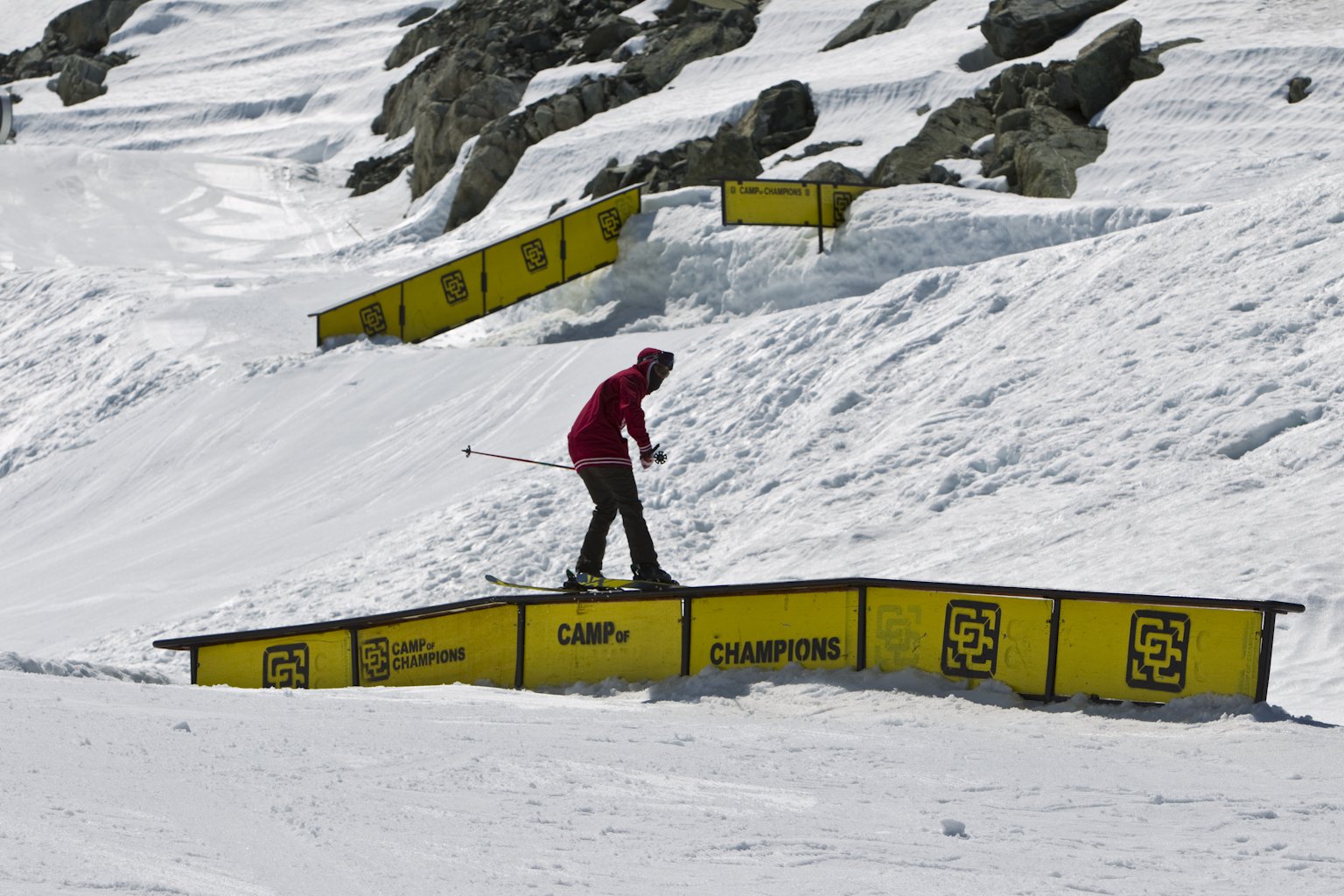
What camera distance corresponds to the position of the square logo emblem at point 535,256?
2453 cm

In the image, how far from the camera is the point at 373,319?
24359mm

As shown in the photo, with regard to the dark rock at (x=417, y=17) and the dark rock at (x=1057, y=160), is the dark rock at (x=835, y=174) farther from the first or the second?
the dark rock at (x=417, y=17)

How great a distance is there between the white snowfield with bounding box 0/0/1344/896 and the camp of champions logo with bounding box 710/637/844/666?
386mm

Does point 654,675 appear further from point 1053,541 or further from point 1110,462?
point 1110,462

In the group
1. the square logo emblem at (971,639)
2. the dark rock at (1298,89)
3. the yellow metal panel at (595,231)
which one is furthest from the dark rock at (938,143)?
the square logo emblem at (971,639)

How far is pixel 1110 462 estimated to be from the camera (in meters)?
13.4

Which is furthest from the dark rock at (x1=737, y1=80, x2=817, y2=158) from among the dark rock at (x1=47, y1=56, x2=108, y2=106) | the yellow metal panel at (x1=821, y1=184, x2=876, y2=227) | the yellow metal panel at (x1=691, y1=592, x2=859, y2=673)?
the dark rock at (x1=47, y1=56, x2=108, y2=106)

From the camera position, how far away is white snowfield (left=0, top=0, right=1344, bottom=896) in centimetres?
555

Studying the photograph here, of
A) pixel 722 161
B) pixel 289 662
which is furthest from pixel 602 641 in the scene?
pixel 722 161

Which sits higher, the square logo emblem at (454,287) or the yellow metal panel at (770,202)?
the yellow metal panel at (770,202)

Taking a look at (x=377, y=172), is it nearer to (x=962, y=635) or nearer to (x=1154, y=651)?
A: (x=962, y=635)

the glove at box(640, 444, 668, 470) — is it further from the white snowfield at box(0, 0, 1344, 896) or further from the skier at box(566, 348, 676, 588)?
the white snowfield at box(0, 0, 1344, 896)

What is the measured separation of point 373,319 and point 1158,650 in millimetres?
17741

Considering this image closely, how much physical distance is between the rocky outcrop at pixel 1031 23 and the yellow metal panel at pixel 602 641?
78.2ft
